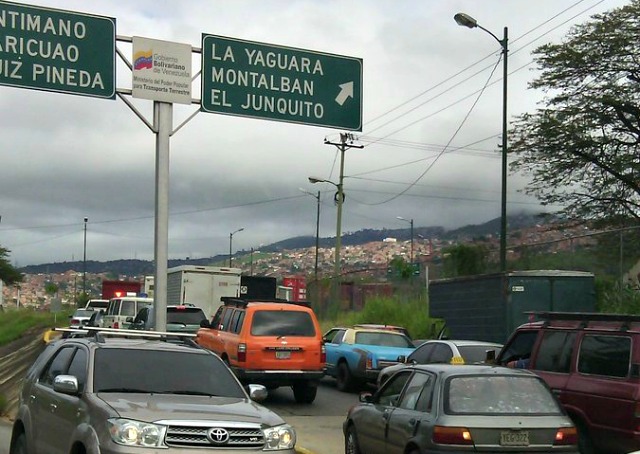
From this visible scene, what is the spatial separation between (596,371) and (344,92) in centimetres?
750

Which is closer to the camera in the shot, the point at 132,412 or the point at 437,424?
the point at 132,412

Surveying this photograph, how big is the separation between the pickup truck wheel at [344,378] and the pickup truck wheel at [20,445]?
12.3 meters

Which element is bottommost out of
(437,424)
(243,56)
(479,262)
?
(437,424)

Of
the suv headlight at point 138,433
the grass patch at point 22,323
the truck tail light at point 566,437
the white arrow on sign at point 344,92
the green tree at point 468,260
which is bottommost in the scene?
the grass patch at point 22,323

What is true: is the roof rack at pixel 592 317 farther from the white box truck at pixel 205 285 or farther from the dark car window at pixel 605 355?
the white box truck at pixel 205 285

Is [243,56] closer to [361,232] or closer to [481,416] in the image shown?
[481,416]

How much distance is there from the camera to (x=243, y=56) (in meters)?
15.8

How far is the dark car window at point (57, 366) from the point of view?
358 inches

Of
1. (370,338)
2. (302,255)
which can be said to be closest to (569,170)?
(370,338)

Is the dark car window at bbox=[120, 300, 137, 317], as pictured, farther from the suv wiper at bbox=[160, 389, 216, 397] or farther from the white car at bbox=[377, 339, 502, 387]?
the suv wiper at bbox=[160, 389, 216, 397]

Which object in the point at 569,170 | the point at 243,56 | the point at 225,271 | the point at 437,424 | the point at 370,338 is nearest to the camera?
the point at 437,424

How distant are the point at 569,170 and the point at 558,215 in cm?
210

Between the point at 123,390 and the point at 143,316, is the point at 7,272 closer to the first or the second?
the point at 143,316

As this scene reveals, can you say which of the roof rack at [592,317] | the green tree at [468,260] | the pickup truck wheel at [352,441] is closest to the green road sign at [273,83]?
the roof rack at [592,317]
